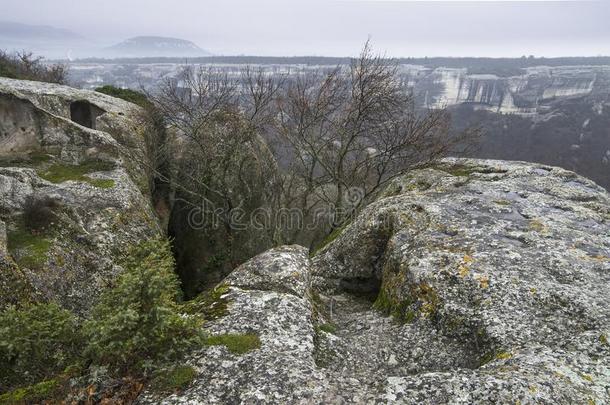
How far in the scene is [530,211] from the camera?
1387cm

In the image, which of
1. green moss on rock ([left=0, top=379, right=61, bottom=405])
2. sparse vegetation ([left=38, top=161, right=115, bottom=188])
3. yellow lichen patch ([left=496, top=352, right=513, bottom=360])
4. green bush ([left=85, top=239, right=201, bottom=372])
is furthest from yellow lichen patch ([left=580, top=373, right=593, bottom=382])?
sparse vegetation ([left=38, top=161, right=115, bottom=188])

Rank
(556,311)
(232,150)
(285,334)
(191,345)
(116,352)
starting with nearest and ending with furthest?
1. (116,352)
2. (191,345)
3. (285,334)
4. (556,311)
5. (232,150)

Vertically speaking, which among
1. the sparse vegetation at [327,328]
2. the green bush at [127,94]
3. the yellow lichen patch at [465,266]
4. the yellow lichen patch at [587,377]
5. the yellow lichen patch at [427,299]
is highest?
the green bush at [127,94]

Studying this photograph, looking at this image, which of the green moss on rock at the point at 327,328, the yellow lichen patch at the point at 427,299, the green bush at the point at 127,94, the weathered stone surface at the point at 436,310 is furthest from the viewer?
the green bush at the point at 127,94

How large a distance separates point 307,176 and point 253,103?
603 cm

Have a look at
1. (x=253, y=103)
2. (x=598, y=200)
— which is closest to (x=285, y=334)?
(x=598, y=200)

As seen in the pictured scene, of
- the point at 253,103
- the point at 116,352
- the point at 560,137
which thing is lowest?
the point at 560,137

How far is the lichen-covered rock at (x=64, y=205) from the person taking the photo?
1283 centimetres

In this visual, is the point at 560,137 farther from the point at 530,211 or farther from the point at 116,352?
the point at 116,352

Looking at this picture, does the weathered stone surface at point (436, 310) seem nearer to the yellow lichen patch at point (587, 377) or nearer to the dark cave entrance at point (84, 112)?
the yellow lichen patch at point (587, 377)

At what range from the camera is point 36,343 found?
7.36 metres

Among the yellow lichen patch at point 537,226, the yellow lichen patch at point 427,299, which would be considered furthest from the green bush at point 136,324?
the yellow lichen patch at point 537,226

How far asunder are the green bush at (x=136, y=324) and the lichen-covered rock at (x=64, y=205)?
595 cm

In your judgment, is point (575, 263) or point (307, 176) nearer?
point (575, 263)
